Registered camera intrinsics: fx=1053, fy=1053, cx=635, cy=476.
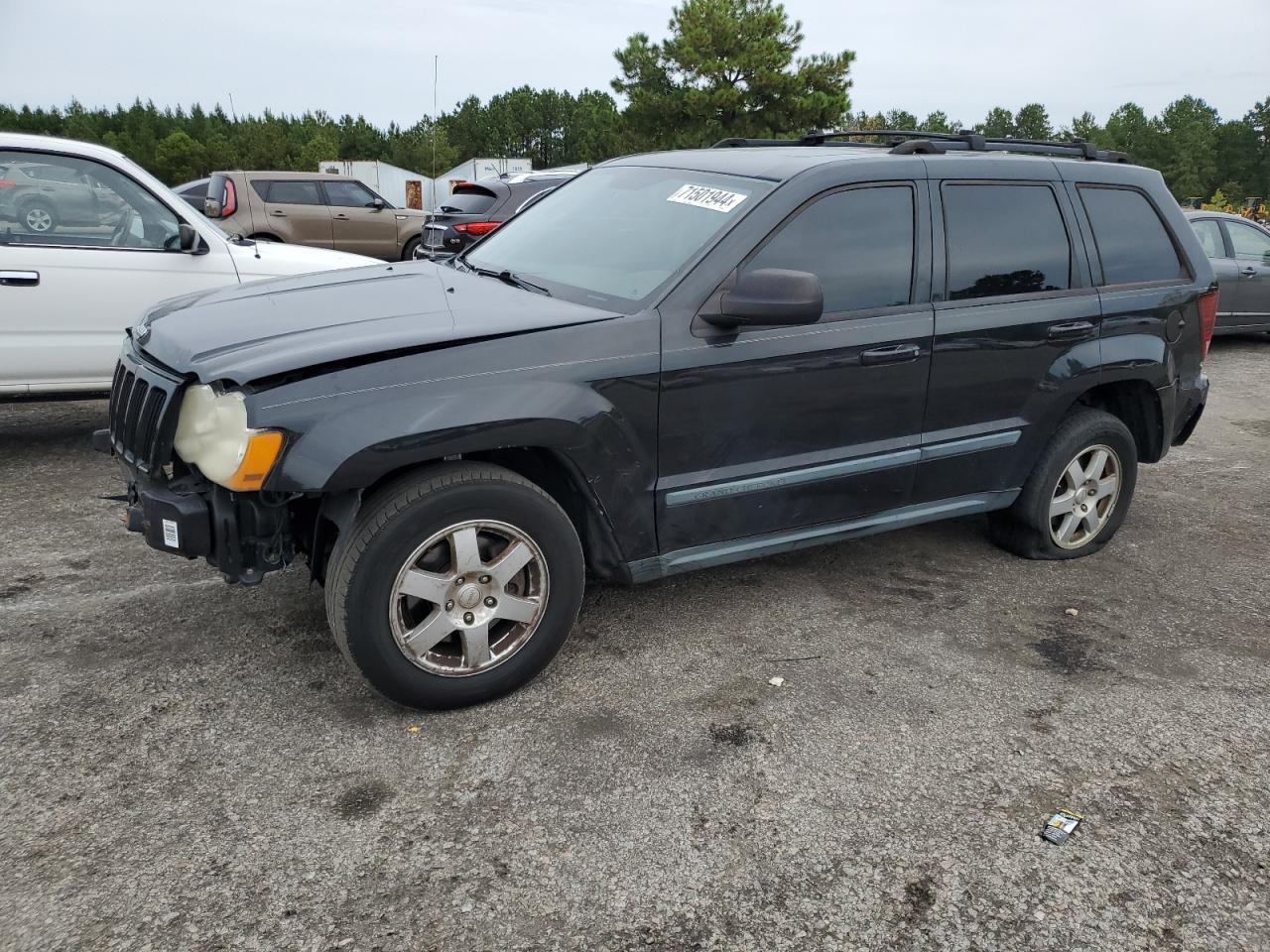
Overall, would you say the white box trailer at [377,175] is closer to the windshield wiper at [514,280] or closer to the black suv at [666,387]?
the windshield wiper at [514,280]

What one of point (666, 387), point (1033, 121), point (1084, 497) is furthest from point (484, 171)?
point (1033, 121)

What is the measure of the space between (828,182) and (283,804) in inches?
107

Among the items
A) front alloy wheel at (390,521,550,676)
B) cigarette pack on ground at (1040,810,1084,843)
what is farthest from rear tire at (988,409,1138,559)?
front alloy wheel at (390,521,550,676)

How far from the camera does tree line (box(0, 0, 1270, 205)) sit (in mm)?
44062

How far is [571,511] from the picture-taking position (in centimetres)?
353

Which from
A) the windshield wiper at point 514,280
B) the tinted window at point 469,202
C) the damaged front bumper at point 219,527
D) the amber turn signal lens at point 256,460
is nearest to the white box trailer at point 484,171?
the tinted window at point 469,202

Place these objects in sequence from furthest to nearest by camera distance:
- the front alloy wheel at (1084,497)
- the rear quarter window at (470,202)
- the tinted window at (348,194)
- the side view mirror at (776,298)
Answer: the tinted window at (348,194)
the rear quarter window at (470,202)
the front alloy wheel at (1084,497)
the side view mirror at (776,298)

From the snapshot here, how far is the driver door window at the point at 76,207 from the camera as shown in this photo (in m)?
5.52

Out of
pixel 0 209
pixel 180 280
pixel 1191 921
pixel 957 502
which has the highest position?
pixel 0 209

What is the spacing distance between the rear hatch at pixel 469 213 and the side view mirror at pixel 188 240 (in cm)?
399

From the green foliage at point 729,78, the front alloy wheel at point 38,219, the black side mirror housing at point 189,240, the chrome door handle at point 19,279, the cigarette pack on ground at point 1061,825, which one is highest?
the green foliage at point 729,78

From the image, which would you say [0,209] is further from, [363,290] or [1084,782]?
[1084,782]

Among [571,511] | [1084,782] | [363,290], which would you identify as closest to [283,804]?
[571,511]

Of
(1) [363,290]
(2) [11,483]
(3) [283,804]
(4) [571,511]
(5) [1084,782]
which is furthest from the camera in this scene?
(2) [11,483]
